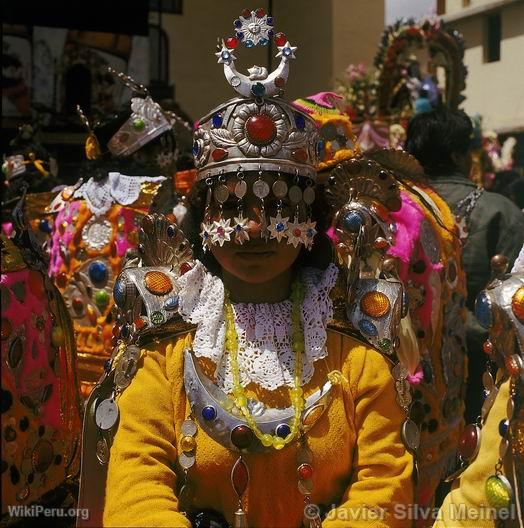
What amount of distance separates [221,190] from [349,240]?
1.30ft

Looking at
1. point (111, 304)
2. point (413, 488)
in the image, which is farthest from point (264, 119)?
point (111, 304)

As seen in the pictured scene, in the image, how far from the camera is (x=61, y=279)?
3.81 metres

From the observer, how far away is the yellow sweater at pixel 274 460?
6.38 ft

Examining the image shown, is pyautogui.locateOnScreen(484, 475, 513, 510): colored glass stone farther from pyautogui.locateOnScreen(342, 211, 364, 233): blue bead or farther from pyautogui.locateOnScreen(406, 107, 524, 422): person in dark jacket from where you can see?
pyautogui.locateOnScreen(406, 107, 524, 422): person in dark jacket

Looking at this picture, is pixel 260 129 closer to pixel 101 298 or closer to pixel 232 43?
pixel 232 43

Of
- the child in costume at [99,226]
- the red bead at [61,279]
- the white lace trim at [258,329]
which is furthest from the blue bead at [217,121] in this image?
the red bead at [61,279]

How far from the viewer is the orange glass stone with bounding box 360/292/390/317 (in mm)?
2160

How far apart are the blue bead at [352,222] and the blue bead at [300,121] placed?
301 mm

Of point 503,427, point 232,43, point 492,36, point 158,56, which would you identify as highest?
point 492,36

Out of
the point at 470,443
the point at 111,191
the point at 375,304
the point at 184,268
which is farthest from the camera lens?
the point at 111,191

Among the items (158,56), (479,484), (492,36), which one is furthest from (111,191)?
(158,56)

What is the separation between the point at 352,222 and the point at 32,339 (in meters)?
1.04

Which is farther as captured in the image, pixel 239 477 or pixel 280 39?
pixel 280 39

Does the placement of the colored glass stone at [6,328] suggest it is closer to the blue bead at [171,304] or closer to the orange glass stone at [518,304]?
the blue bead at [171,304]
